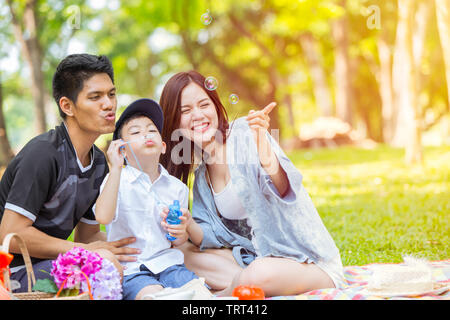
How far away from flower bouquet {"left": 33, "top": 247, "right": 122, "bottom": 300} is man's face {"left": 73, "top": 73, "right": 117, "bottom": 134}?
0.68 m

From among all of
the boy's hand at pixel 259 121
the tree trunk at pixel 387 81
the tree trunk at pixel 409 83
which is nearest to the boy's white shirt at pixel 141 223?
the boy's hand at pixel 259 121

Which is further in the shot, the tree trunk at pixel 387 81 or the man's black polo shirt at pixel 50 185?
the tree trunk at pixel 387 81

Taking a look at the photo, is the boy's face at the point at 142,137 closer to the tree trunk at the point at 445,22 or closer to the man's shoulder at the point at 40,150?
the man's shoulder at the point at 40,150

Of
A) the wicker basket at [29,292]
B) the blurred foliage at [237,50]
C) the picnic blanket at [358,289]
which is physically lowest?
the picnic blanket at [358,289]

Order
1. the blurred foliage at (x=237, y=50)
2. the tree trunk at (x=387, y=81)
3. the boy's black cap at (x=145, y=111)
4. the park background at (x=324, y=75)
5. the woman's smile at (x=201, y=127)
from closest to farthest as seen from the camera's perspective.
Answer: the boy's black cap at (x=145, y=111), the woman's smile at (x=201, y=127), the park background at (x=324, y=75), the tree trunk at (x=387, y=81), the blurred foliage at (x=237, y=50)

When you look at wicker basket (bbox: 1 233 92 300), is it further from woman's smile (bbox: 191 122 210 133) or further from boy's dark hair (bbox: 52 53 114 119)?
woman's smile (bbox: 191 122 210 133)

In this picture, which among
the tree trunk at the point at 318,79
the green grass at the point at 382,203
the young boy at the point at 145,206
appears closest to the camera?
the young boy at the point at 145,206

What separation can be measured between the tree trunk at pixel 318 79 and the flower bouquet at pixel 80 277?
1092cm

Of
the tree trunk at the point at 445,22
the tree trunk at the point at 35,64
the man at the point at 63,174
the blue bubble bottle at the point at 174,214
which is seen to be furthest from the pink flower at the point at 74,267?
the tree trunk at the point at 35,64

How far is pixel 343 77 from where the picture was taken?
482 inches

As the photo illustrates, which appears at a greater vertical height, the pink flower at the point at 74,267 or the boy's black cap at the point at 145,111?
the boy's black cap at the point at 145,111

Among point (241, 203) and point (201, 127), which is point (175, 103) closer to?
point (201, 127)

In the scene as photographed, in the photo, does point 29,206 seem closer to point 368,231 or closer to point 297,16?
point 368,231

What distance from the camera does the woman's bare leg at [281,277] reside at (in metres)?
2.39
